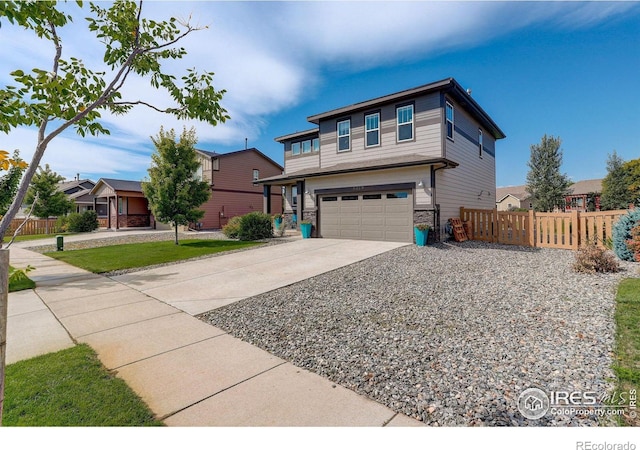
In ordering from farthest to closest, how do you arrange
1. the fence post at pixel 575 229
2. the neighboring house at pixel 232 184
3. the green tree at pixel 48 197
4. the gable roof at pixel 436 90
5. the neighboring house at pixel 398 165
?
the neighboring house at pixel 232 184 → the green tree at pixel 48 197 → the neighboring house at pixel 398 165 → the gable roof at pixel 436 90 → the fence post at pixel 575 229

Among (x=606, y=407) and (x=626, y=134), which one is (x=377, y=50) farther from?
(x=626, y=134)

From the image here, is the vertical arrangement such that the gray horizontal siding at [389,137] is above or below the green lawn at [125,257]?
above

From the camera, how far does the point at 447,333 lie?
3.82m

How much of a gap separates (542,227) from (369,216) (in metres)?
6.69

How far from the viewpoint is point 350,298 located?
5.45 metres

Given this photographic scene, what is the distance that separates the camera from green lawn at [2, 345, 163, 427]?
2.28 metres

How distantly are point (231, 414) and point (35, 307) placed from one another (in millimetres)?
5598

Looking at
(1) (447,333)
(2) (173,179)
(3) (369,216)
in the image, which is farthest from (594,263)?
(2) (173,179)

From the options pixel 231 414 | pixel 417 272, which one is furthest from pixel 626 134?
pixel 231 414

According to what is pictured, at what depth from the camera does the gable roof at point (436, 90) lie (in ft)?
37.8

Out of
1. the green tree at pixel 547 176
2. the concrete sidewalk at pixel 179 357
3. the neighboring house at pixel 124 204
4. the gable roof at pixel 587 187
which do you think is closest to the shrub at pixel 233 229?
the concrete sidewalk at pixel 179 357

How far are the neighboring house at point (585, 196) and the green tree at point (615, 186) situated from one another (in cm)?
791

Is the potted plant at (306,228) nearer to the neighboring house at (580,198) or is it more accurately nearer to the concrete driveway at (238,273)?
the concrete driveway at (238,273)

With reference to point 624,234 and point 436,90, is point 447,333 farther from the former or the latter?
point 436,90
